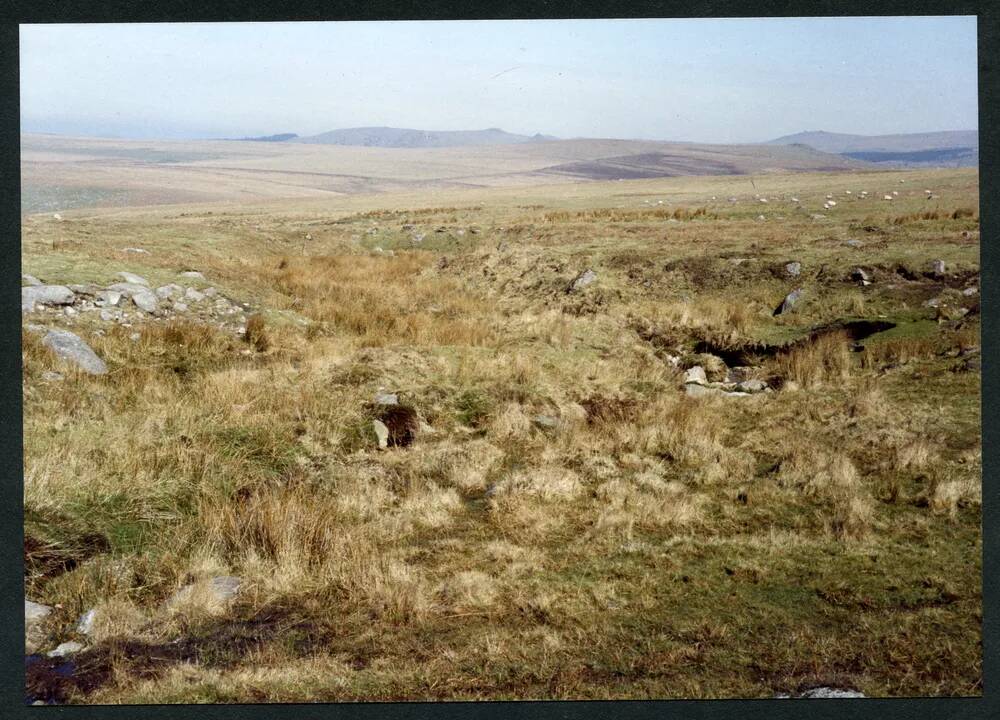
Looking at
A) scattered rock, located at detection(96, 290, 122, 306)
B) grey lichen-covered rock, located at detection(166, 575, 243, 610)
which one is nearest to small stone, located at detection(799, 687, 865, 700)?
grey lichen-covered rock, located at detection(166, 575, 243, 610)

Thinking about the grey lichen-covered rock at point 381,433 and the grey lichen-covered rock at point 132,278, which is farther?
the grey lichen-covered rock at point 132,278

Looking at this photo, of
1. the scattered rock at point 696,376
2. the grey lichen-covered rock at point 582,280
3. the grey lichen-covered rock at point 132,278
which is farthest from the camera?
the grey lichen-covered rock at point 582,280

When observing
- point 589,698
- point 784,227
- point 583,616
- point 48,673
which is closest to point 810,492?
point 583,616

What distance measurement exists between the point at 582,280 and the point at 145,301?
9.41m

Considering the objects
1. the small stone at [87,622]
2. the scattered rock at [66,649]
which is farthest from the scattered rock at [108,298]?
the scattered rock at [66,649]

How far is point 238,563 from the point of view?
22.6 feet

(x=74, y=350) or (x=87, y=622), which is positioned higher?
(x=74, y=350)

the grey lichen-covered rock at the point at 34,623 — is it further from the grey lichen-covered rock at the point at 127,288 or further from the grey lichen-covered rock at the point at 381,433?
the grey lichen-covered rock at the point at 127,288

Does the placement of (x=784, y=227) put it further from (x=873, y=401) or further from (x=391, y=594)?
(x=391, y=594)

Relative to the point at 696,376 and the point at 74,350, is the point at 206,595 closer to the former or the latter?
the point at 74,350

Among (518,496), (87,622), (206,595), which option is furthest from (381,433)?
(87,622)

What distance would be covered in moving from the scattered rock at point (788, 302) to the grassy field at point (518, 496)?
201 mm

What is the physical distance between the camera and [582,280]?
1759 centimetres

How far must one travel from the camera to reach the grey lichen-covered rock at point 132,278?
13336 mm
